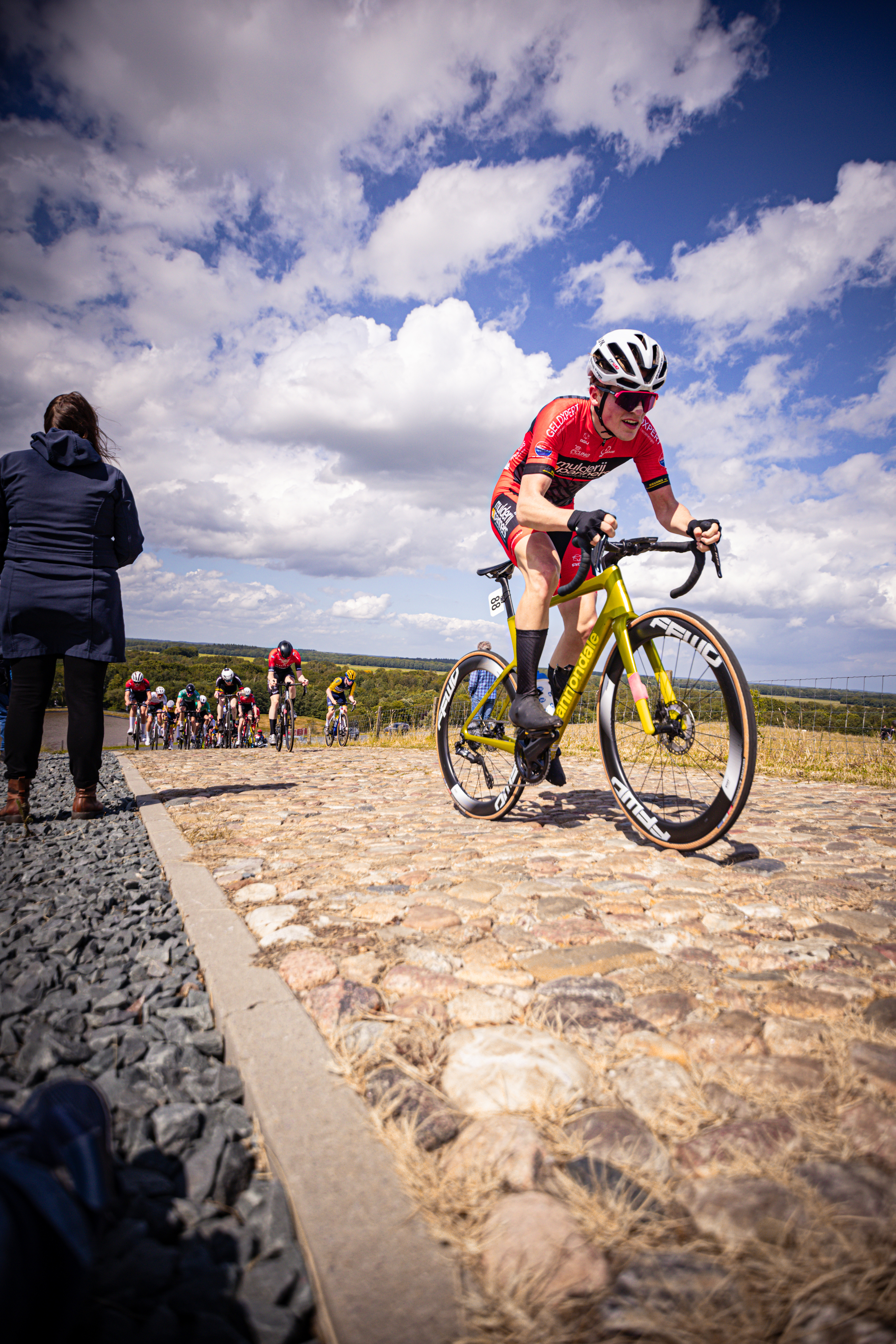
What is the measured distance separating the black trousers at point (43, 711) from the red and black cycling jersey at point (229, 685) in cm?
1881

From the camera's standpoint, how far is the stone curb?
87 cm

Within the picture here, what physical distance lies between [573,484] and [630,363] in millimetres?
799

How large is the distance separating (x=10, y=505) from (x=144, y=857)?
264 centimetres

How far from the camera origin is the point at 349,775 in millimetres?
8430

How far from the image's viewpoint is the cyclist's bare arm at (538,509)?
363 cm

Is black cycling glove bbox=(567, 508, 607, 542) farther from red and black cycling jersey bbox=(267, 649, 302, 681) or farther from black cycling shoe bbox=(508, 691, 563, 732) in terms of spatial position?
red and black cycling jersey bbox=(267, 649, 302, 681)

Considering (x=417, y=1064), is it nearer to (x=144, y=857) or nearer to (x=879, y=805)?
(x=144, y=857)

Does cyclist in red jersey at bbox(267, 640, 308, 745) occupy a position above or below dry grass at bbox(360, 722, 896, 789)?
above

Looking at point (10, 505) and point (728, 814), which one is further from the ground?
point (10, 505)

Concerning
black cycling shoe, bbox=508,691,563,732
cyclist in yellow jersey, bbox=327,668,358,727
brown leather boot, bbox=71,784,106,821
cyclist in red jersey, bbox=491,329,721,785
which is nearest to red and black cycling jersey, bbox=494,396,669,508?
cyclist in red jersey, bbox=491,329,721,785

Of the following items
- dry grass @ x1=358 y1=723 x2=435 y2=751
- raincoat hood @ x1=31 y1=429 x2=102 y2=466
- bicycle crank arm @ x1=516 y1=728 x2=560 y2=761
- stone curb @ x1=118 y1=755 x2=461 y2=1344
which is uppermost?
raincoat hood @ x1=31 y1=429 x2=102 y2=466

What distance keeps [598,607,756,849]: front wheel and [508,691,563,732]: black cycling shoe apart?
0.29m

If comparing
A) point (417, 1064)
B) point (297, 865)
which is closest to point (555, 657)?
point (297, 865)

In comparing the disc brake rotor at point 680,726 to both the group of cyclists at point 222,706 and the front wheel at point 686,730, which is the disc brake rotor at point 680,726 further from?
the group of cyclists at point 222,706
